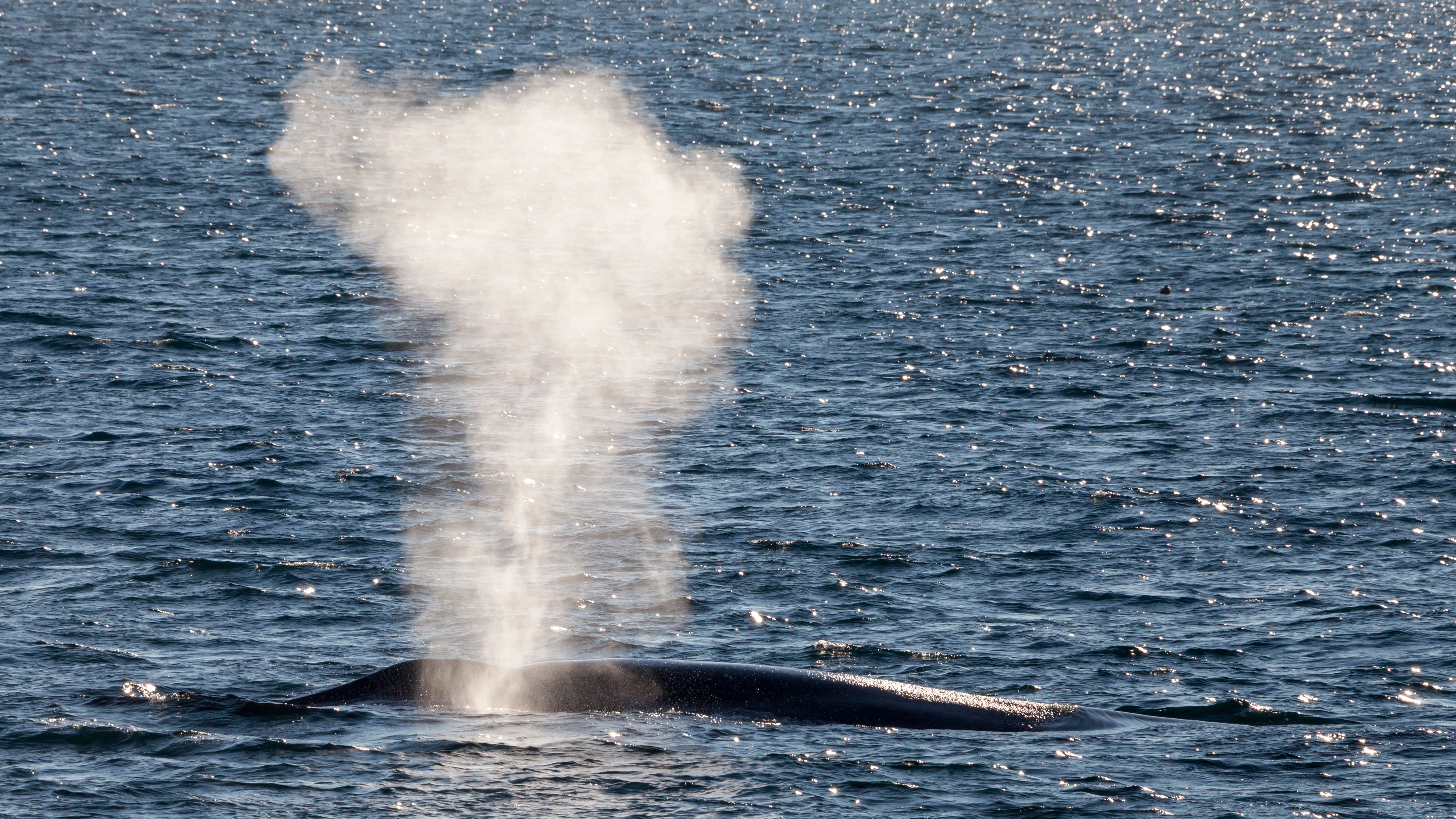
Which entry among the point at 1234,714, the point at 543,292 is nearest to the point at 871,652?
the point at 1234,714

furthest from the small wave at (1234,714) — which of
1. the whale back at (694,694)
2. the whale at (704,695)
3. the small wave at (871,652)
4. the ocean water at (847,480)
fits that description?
the small wave at (871,652)

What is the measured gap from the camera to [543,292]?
172 feet

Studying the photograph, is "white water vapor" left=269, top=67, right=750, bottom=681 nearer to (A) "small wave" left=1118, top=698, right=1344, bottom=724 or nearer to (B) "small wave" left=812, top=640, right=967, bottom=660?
(B) "small wave" left=812, top=640, right=967, bottom=660

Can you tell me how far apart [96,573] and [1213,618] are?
18.0 m

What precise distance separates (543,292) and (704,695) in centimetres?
3050

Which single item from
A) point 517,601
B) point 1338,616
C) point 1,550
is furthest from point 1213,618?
point 1,550

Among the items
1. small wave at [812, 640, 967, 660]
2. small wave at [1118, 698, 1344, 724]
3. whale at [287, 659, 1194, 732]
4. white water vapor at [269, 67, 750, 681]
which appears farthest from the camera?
white water vapor at [269, 67, 750, 681]

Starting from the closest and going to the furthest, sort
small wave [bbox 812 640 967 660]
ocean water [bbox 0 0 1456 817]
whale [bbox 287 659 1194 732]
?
ocean water [bbox 0 0 1456 817] → whale [bbox 287 659 1194 732] → small wave [bbox 812 640 967 660]

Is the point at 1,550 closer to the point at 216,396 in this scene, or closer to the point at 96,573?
the point at 96,573

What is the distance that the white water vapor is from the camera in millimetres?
31188

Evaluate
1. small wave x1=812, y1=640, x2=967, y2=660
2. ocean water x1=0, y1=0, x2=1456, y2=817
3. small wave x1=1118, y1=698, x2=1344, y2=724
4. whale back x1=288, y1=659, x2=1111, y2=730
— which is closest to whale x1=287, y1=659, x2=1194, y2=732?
whale back x1=288, y1=659, x2=1111, y2=730

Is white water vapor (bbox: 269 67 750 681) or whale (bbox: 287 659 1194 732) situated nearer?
whale (bbox: 287 659 1194 732)

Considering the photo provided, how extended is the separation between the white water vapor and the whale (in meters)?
3.16

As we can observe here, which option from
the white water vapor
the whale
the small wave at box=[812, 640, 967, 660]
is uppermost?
the white water vapor
